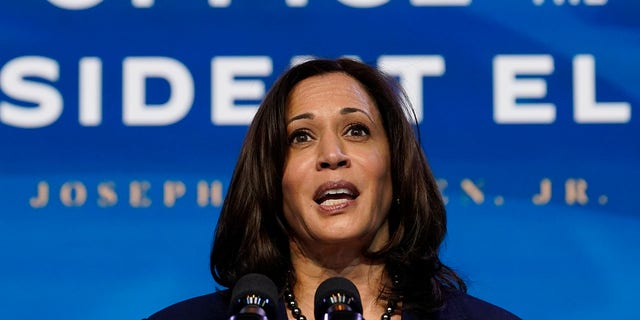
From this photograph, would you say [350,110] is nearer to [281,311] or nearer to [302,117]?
[302,117]

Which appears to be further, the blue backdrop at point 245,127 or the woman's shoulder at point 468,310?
the blue backdrop at point 245,127

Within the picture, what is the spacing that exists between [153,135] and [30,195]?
1.21ft

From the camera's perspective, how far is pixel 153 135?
9.41ft

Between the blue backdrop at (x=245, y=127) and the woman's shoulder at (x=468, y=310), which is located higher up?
the blue backdrop at (x=245, y=127)

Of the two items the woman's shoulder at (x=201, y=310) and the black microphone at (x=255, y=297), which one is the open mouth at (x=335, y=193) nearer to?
the woman's shoulder at (x=201, y=310)

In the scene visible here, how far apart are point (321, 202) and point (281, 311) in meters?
0.22

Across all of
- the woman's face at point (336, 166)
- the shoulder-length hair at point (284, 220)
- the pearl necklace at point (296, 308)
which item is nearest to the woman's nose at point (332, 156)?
the woman's face at point (336, 166)

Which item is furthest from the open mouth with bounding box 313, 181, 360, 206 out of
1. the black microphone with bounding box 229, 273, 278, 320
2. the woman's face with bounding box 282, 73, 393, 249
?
the black microphone with bounding box 229, 273, 278, 320

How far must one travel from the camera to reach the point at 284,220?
2094 mm

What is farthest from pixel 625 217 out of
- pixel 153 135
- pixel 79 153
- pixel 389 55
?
pixel 79 153

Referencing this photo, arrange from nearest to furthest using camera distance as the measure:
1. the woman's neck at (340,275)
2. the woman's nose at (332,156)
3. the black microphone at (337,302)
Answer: the black microphone at (337,302), the woman's nose at (332,156), the woman's neck at (340,275)

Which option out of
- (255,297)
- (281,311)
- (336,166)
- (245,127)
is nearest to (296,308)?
(281,311)

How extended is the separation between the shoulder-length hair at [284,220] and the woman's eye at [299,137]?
0.6 inches

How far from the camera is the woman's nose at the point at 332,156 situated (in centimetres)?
193
